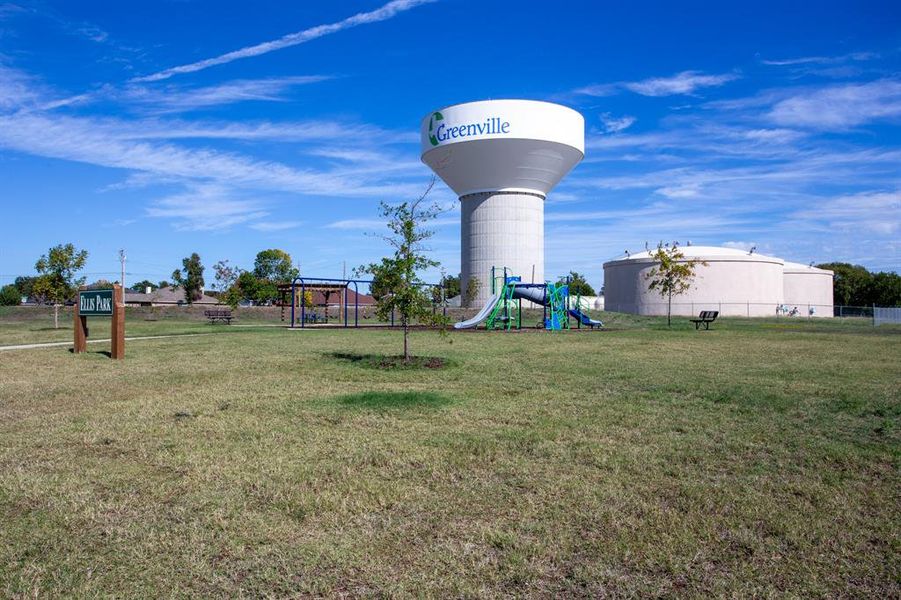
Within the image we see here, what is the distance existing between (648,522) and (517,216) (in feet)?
156

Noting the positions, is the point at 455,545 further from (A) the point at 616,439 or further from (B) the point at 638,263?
(B) the point at 638,263

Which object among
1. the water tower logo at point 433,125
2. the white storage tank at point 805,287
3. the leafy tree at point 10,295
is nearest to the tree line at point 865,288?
the white storage tank at point 805,287

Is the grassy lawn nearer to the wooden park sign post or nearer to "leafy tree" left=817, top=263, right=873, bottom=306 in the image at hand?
the wooden park sign post

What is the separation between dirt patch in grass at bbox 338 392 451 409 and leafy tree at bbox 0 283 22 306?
10707cm

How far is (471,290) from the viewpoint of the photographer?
5244 centimetres

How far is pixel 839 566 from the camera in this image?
3.92 meters

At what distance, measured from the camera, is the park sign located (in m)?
16.2

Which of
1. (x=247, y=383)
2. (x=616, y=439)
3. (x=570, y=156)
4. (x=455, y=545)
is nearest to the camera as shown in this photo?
(x=455, y=545)

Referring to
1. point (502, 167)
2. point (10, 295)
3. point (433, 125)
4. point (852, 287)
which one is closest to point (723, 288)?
point (502, 167)

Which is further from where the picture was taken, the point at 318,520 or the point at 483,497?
the point at 483,497

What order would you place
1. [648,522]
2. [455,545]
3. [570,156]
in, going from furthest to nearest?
1. [570,156]
2. [648,522]
3. [455,545]

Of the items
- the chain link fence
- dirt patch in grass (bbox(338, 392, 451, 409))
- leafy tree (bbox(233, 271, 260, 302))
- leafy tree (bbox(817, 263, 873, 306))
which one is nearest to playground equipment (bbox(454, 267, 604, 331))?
dirt patch in grass (bbox(338, 392, 451, 409))

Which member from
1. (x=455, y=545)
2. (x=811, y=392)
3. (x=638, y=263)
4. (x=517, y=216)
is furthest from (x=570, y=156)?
(x=455, y=545)

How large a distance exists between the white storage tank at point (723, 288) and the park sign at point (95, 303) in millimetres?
54187
